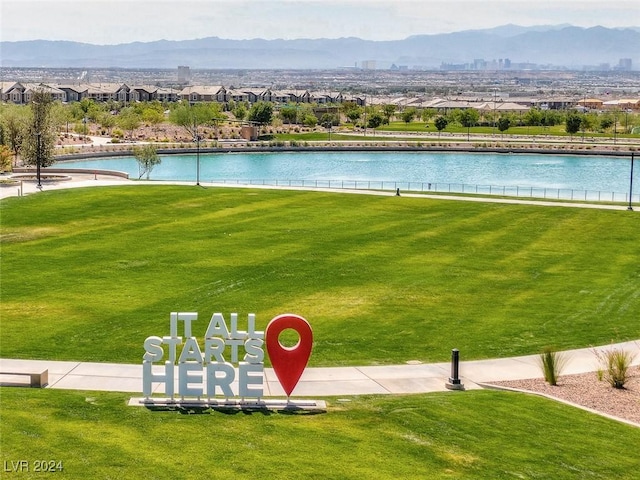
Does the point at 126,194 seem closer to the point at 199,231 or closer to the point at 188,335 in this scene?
the point at 199,231

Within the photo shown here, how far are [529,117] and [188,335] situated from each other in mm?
178541

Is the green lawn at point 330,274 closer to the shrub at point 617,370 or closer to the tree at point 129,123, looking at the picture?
the shrub at point 617,370

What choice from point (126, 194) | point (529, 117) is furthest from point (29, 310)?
point (529, 117)

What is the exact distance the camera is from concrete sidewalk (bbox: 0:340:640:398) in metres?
24.5

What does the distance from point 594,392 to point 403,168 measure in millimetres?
93004

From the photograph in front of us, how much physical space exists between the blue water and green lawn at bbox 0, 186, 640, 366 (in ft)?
121

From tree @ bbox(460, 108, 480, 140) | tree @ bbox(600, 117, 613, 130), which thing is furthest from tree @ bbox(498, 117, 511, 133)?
tree @ bbox(600, 117, 613, 130)

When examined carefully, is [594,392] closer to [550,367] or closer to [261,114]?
[550,367]

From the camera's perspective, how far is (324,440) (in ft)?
65.5

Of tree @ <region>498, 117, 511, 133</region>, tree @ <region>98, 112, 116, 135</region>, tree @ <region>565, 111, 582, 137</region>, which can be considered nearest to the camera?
tree @ <region>98, 112, 116, 135</region>

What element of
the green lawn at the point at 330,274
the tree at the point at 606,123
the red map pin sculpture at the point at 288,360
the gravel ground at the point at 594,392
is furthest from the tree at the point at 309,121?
the red map pin sculpture at the point at 288,360

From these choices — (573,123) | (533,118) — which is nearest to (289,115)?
(533,118)

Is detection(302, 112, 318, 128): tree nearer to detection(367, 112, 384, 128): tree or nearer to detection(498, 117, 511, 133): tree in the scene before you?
detection(367, 112, 384, 128): tree

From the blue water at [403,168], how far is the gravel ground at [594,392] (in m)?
62.0
